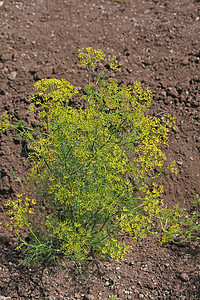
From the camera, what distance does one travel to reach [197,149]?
483 centimetres

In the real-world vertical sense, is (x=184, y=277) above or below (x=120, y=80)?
below

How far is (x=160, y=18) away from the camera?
20.7 ft

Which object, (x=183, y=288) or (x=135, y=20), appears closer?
(x=183, y=288)

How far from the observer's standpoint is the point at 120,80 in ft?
17.3

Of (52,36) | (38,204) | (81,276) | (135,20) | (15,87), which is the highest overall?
(135,20)

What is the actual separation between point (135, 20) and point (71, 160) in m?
4.06

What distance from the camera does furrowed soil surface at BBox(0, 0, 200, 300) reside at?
3.46 metres

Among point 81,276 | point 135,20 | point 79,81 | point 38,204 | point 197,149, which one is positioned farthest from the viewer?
point 135,20

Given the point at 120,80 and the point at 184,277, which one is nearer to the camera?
the point at 184,277

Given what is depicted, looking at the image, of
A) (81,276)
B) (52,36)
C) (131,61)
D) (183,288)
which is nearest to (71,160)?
(81,276)

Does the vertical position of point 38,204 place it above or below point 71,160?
below

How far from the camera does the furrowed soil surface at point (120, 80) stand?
346cm

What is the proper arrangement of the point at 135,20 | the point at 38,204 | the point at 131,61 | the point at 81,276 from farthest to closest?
the point at 135,20 → the point at 131,61 → the point at 38,204 → the point at 81,276

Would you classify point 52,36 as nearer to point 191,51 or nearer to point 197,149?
point 191,51
